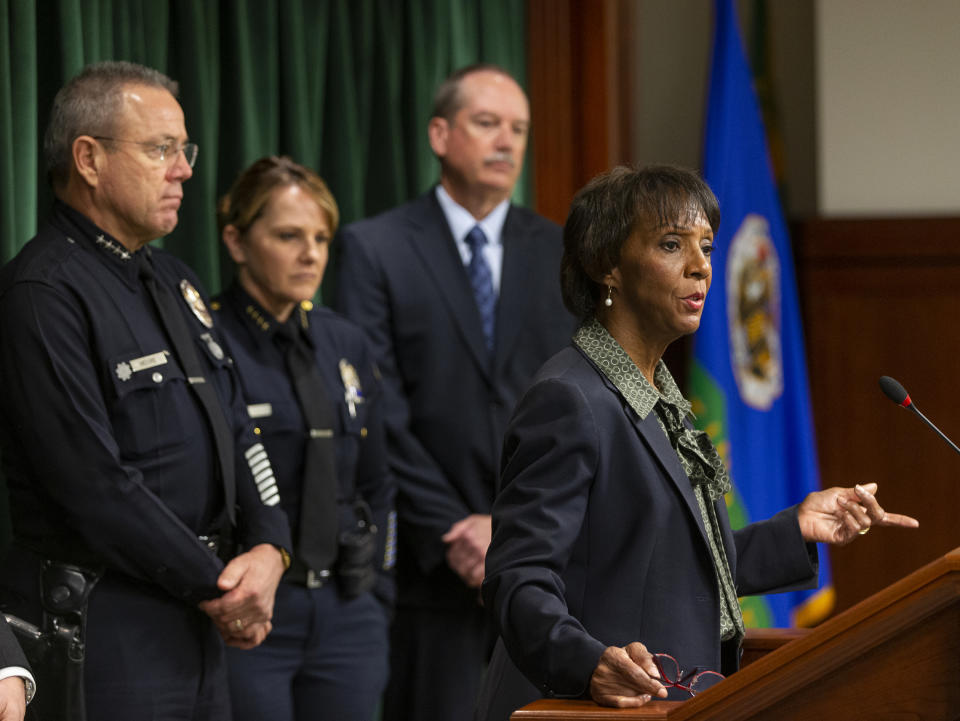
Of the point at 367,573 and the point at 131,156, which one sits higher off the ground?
the point at 131,156

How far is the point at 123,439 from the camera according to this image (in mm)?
2301

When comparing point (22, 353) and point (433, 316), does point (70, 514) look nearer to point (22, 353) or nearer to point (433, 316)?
point (22, 353)

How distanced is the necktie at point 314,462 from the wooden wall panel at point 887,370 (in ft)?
7.93

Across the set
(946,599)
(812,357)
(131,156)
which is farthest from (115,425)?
(812,357)

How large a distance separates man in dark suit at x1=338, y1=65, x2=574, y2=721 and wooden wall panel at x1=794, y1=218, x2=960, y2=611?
5.62 ft

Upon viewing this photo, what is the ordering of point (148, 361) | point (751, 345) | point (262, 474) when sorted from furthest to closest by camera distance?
point (751, 345) < point (262, 474) < point (148, 361)

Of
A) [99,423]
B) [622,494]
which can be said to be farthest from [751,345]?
[622,494]

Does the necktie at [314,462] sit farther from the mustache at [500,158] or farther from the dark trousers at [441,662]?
the mustache at [500,158]

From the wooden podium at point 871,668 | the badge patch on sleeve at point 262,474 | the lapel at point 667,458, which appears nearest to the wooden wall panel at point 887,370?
the badge patch on sleeve at point 262,474

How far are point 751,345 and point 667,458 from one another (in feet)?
9.48

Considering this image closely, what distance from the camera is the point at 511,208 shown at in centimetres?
354

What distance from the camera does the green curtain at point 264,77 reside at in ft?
9.36

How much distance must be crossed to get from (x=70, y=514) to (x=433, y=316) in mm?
1273

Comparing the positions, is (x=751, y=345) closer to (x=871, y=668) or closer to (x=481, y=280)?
(x=481, y=280)
